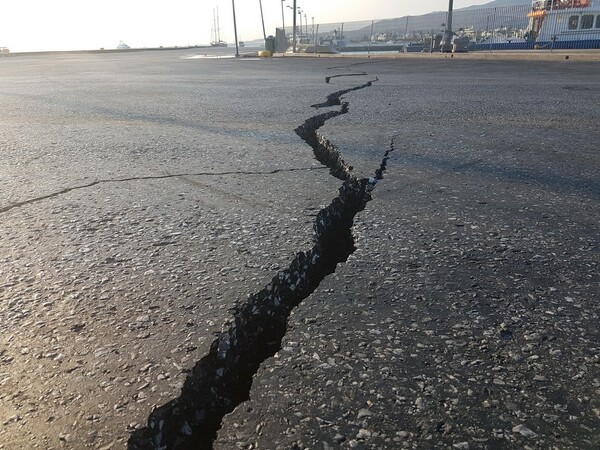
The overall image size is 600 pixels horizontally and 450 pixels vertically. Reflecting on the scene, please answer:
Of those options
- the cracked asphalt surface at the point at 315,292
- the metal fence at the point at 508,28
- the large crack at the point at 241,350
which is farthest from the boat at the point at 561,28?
the large crack at the point at 241,350

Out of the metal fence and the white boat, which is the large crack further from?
the white boat

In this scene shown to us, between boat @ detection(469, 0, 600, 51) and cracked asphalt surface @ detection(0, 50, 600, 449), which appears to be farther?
boat @ detection(469, 0, 600, 51)

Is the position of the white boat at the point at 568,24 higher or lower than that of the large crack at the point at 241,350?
higher

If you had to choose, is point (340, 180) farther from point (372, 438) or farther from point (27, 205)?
point (372, 438)

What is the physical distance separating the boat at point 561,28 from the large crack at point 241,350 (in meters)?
24.7

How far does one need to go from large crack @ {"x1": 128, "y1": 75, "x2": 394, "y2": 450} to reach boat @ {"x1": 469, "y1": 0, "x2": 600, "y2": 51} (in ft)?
81.1

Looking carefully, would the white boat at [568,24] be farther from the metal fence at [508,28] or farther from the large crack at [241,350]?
the large crack at [241,350]

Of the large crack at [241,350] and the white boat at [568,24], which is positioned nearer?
the large crack at [241,350]

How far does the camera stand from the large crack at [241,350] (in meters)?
0.97

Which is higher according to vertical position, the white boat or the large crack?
the white boat

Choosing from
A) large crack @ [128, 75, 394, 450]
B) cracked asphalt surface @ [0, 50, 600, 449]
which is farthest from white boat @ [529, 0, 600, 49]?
large crack @ [128, 75, 394, 450]

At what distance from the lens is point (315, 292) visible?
1.48 meters

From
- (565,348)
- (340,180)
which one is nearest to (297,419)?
(565,348)

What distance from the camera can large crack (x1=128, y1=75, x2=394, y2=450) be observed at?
3.20 feet
